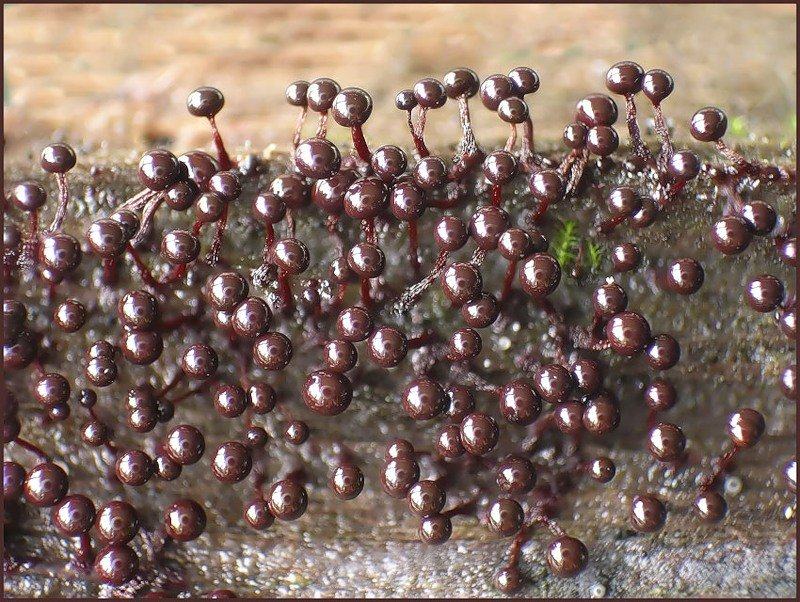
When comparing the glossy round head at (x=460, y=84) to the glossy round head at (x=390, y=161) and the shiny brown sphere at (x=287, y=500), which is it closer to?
the glossy round head at (x=390, y=161)

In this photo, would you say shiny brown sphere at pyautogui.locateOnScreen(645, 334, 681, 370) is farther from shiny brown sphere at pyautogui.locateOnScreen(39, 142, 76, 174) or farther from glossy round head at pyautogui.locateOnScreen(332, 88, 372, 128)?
shiny brown sphere at pyautogui.locateOnScreen(39, 142, 76, 174)

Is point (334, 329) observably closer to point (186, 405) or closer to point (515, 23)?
point (186, 405)

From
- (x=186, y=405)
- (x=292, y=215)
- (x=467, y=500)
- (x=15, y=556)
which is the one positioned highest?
(x=292, y=215)

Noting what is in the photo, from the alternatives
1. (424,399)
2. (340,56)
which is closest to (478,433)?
(424,399)

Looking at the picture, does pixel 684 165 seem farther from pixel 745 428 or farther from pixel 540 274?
pixel 745 428

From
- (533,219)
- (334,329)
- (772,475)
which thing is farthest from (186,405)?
(772,475)

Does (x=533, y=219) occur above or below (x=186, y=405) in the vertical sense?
above

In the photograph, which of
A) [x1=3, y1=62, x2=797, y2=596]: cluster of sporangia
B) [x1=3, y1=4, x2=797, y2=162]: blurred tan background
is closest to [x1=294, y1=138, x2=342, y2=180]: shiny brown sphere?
[x1=3, y1=62, x2=797, y2=596]: cluster of sporangia
